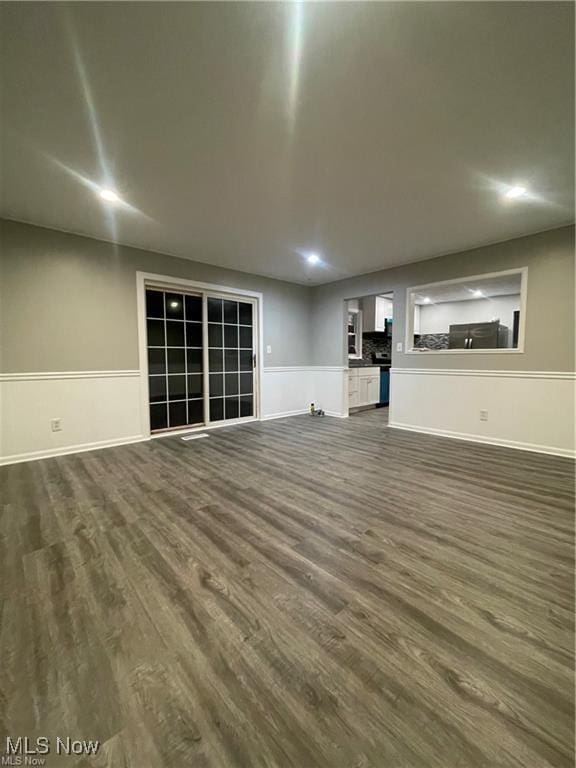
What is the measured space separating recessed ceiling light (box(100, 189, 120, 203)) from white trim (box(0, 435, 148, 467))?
2591mm

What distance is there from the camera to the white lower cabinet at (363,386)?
601cm

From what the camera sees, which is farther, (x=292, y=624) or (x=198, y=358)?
(x=198, y=358)

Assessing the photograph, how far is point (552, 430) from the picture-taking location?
3.37 metres

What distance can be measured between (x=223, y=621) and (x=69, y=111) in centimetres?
271

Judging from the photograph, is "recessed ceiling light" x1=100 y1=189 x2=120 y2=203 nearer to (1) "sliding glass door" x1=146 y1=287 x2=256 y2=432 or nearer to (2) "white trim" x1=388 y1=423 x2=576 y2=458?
(1) "sliding glass door" x1=146 y1=287 x2=256 y2=432

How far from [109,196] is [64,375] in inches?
76.4

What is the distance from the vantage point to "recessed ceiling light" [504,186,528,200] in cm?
251

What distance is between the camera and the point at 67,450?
3.42 m

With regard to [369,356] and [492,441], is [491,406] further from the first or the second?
[369,356]

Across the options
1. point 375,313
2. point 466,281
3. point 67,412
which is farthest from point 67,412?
point 375,313

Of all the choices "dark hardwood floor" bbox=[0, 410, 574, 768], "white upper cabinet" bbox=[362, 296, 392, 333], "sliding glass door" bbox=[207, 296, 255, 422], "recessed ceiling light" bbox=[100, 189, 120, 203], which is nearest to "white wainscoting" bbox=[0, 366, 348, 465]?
"dark hardwood floor" bbox=[0, 410, 574, 768]

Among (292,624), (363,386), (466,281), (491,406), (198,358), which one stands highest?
(466,281)

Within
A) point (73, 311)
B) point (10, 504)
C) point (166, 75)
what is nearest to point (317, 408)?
point (73, 311)

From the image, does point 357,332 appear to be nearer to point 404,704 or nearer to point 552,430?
point 552,430
